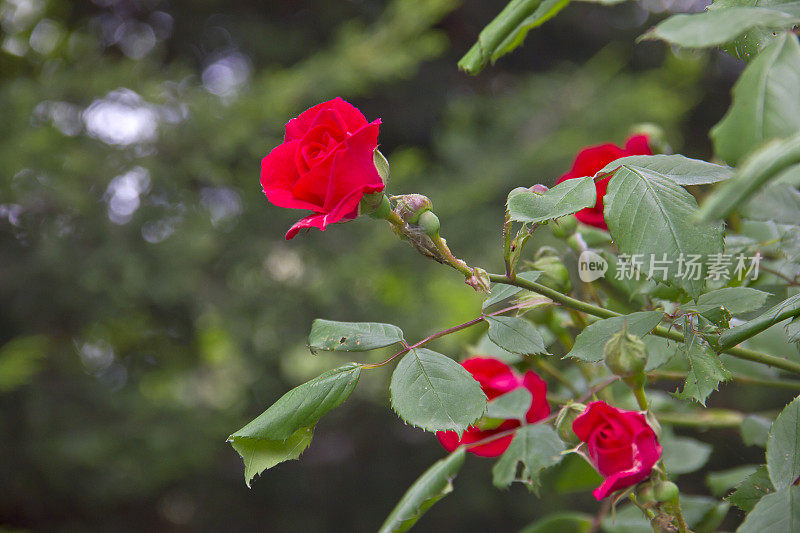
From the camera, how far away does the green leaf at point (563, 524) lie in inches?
16.5

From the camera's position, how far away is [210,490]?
5.81ft

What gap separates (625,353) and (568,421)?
68 mm

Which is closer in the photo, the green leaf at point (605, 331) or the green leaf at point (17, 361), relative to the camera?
the green leaf at point (605, 331)

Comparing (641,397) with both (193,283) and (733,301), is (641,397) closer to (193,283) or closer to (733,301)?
(733,301)

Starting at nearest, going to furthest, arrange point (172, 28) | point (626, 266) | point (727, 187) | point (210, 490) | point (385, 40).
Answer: point (727, 187)
point (626, 266)
point (385, 40)
point (210, 490)
point (172, 28)

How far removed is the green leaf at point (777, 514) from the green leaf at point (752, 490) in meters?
0.03

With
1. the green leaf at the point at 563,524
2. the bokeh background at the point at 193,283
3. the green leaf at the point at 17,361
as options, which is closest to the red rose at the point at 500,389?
the green leaf at the point at 563,524

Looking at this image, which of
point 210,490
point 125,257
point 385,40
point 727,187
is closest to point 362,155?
point 727,187

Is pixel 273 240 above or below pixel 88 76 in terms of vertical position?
below

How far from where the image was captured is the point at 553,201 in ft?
0.77

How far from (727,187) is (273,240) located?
1.50 metres

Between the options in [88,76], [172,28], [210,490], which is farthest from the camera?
[172,28]

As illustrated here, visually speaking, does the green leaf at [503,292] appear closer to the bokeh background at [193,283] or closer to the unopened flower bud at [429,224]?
the unopened flower bud at [429,224]

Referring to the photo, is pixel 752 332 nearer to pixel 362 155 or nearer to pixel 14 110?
pixel 362 155
